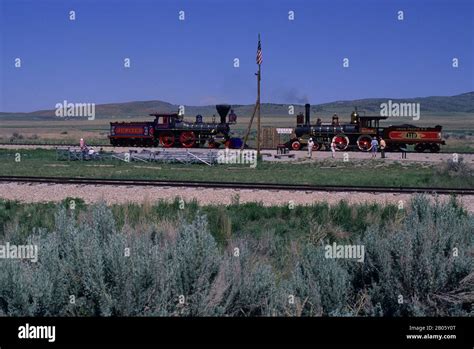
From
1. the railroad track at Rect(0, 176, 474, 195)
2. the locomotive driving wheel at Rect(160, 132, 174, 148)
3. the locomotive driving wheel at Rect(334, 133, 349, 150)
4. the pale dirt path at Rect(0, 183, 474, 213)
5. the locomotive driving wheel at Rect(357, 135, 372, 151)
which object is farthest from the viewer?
the locomotive driving wheel at Rect(160, 132, 174, 148)

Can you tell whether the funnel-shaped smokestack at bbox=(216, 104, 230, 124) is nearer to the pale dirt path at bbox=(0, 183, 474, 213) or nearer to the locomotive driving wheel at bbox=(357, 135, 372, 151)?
the locomotive driving wheel at bbox=(357, 135, 372, 151)

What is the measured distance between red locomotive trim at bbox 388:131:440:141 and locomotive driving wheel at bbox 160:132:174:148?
52.3 feet

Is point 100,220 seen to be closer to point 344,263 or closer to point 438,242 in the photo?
point 344,263

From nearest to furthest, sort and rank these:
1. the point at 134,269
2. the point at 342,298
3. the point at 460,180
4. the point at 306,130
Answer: the point at 134,269 < the point at 342,298 < the point at 460,180 < the point at 306,130

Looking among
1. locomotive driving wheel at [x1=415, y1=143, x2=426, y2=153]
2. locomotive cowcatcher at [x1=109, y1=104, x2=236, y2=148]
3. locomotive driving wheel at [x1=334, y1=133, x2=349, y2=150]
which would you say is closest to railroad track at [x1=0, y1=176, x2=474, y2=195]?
locomotive driving wheel at [x1=415, y1=143, x2=426, y2=153]

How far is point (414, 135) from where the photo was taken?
4184cm

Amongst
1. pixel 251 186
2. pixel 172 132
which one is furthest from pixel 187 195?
pixel 172 132

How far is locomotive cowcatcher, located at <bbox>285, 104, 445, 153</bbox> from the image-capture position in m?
41.9

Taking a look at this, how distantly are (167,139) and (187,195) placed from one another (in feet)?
96.1

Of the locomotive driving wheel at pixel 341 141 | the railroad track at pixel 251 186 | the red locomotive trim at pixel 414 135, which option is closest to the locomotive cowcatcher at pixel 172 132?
the locomotive driving wheel at pixel 341 141

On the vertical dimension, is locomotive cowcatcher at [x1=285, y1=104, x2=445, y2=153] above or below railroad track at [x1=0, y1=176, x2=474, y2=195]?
above

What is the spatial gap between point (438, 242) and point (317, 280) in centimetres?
159
